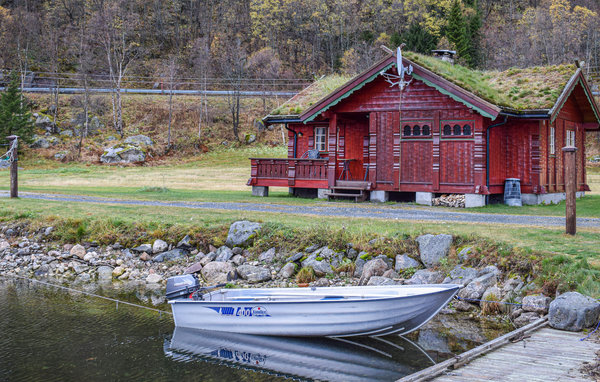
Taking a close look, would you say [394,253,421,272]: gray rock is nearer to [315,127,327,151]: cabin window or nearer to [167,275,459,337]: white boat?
[167,275,459,337]: white boat

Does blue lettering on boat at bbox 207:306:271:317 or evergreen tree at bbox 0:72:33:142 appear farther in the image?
evergreen tree at bbox 0:72:33:142

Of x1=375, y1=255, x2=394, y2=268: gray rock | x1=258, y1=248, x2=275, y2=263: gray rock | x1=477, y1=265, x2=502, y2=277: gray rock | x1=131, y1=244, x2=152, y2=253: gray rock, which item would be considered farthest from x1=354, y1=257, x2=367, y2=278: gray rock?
x1=131, y1=244, x2=152, y2=253: gray rock

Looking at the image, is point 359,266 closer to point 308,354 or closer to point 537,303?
point 308,354

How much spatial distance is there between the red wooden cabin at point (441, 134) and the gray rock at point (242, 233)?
905 centimetres

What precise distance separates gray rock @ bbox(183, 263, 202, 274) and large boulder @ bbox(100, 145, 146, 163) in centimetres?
3766

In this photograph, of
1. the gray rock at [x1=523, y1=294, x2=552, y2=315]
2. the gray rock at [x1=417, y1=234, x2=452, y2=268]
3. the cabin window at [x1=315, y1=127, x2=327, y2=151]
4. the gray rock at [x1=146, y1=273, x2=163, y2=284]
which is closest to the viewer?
the gray rock at [x1=523, y1=294, x2=552, y2=315]

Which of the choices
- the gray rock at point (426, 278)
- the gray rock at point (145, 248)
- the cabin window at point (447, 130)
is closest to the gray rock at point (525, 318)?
the gray rock at point (426, 278)

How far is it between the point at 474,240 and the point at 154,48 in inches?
3385

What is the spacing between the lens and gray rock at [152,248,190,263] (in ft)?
57.0

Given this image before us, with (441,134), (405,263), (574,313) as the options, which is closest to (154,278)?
(405,263)

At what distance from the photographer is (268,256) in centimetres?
1614

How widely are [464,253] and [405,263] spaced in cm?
146

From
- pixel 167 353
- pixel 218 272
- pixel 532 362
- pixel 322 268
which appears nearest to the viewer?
pixel 532 362

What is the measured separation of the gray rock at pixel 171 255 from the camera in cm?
1738
